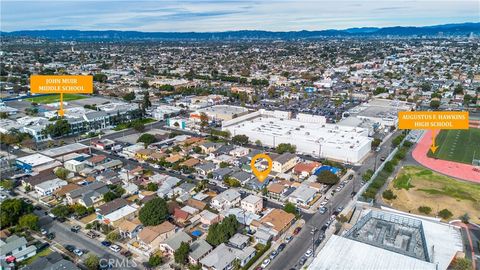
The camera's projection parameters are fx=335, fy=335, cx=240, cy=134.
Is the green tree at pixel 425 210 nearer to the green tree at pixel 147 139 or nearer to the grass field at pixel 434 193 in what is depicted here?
the grass field at pixel 434 193

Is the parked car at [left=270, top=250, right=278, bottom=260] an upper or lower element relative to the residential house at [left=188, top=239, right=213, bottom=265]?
lower

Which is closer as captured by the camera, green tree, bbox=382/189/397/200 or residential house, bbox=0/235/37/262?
residential house, bbox=0/235/37/262

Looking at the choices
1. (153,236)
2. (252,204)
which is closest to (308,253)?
(252,204)

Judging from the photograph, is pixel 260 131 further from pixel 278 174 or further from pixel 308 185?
pixel 308 185

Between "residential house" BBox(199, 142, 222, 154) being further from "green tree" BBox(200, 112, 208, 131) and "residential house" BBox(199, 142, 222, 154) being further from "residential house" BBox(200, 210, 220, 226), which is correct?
"residential house" BBox(200, 210, 220, 226)

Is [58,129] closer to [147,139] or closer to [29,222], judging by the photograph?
[147,139]

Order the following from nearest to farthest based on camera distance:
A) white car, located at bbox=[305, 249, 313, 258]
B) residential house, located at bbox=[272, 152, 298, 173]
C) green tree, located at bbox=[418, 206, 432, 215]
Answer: white car, located at bbox=[305, 249, 313, 258] → green tree, located at bbox=[418, 206, 432, 215] → residential house, located at bbox=[272, 152, 298, 173]

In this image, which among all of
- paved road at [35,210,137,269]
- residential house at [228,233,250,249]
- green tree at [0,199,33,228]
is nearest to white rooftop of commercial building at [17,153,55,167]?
green tree at [0,199,33,228]

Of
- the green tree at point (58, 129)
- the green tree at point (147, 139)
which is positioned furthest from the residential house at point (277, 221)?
the green tree at point (58, 129)
